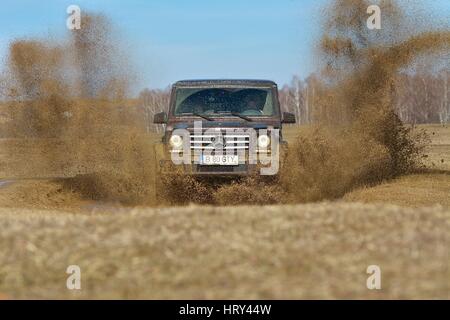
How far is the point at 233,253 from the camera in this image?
6.42 meters

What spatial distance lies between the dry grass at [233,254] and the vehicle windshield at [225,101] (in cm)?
580

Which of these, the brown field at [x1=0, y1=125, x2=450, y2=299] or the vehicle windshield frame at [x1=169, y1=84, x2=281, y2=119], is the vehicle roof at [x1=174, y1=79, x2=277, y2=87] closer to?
the vehicle windshield frame at [x1=169, y1=84, x2=281, y2=119]

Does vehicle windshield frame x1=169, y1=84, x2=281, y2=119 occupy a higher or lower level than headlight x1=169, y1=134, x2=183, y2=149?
higher

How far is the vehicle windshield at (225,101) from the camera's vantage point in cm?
1377

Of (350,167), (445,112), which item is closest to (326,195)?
(350,167)

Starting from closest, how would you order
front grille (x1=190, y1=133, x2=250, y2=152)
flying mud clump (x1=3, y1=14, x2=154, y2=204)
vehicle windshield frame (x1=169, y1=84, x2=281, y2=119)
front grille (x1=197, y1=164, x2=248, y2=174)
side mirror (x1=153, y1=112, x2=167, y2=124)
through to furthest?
front grille (x1=197, y1=164, x2=248, y2=174) < front grille (x1=190, y1=133, x2=250, y2=152) < vehicle windshield frame (x1=169, y1=84, x2=281, y2=119) < side mirror (x1=153, y1=112, x2=167, y2=124) < flying mud clump (x1=3, y1=14, x2=154, y2=204)

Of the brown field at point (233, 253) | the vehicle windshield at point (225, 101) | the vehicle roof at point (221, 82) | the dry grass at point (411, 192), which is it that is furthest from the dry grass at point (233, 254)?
the vehicle roof at point (221, 82)

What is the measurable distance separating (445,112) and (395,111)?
61238 mm

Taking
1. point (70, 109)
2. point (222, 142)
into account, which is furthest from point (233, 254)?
point (70, 109)

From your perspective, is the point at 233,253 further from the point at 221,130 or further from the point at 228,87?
the point at 228,87

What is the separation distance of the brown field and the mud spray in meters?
5.10

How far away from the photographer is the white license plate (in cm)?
1280

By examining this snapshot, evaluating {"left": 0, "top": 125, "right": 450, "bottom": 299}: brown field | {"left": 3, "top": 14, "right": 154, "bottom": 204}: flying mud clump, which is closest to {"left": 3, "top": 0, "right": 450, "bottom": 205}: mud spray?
{"left": 3, "top": 14, "right": 154, "bottom": 204}: flying mud clump
